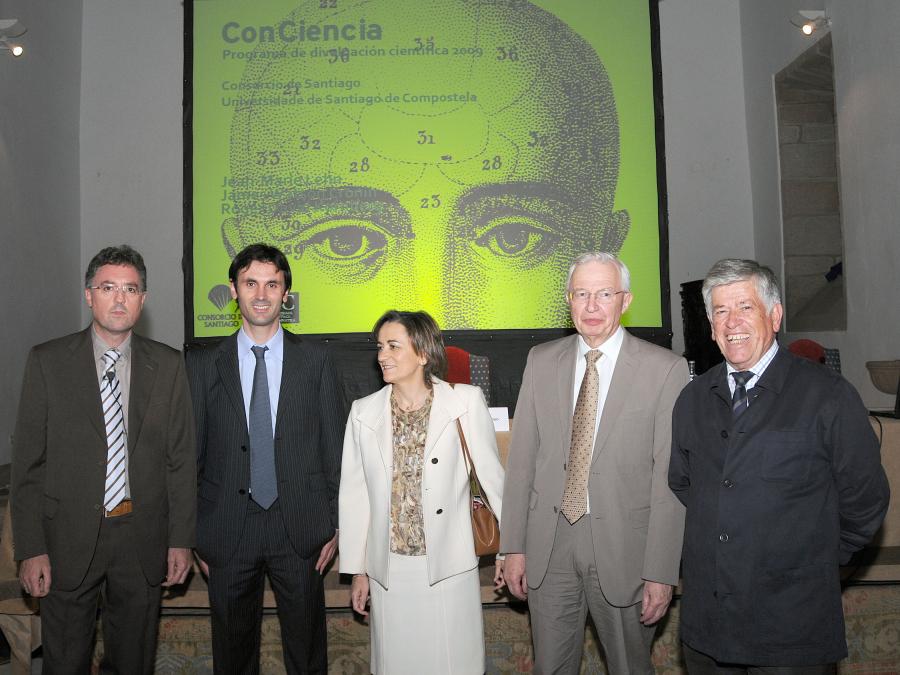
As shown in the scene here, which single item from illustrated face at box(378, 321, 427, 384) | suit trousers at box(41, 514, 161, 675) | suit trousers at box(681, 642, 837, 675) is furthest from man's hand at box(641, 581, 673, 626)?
suit trousers at box(41, 514, 161, 675)

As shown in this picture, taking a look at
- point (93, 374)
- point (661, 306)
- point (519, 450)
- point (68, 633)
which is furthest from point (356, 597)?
point (661, 306)

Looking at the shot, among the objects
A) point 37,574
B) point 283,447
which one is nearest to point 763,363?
point 283,447

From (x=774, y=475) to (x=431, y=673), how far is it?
1165mm

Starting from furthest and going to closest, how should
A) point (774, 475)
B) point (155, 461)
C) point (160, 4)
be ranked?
1. point (160, 4)
2. point (155, 461)
3. point (774, 475)

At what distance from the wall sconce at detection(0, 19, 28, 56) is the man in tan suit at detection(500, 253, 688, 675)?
481 centimetres

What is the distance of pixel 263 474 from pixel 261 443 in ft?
0.34

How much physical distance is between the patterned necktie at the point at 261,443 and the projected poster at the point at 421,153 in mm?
4181

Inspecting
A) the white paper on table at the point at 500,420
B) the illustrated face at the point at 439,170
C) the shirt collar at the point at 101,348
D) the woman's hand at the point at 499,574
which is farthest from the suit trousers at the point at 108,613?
the illustrated face at the point at 439,170

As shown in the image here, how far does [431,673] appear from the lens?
2340 mm

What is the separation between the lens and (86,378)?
2475 millimetres

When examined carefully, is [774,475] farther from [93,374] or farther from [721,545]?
[93,374]

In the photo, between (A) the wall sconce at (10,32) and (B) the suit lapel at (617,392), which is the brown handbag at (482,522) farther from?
(A) the wall sconce at (10,32)

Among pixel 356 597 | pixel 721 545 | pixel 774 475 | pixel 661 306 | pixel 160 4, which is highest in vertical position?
pixel 160 4

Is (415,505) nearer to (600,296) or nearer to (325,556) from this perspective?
(325,556)
